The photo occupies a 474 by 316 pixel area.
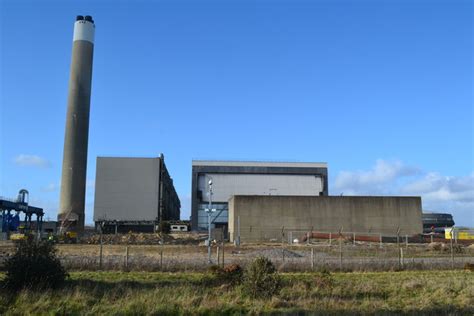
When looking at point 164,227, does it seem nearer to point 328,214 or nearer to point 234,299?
point 328,214

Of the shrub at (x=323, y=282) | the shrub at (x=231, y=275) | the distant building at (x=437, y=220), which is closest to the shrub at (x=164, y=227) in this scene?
the shrub at (x=231, y=275)

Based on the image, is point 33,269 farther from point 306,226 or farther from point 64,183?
point 64,183

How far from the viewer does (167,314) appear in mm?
10867

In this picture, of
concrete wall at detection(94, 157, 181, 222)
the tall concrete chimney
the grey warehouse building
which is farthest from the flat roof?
the tall concrete chimney

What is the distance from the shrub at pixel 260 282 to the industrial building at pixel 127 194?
3157 inches

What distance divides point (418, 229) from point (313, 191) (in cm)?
3386

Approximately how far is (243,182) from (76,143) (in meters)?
37.5

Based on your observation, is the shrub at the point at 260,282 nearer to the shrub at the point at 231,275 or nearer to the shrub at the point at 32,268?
the shrub at the point at 231,275

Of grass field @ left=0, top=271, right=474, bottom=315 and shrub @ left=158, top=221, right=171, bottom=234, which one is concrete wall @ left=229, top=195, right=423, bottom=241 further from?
grass field @ left=0, top=271, right=474, bottom=315

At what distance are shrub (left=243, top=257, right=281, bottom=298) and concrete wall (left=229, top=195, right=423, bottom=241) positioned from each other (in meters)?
57.2

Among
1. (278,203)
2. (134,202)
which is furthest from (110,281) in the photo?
(134,202)

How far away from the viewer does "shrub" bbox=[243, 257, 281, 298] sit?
1362cm

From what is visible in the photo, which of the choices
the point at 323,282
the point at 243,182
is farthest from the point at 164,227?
the point at 323,282

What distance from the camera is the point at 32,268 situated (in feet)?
45.9
